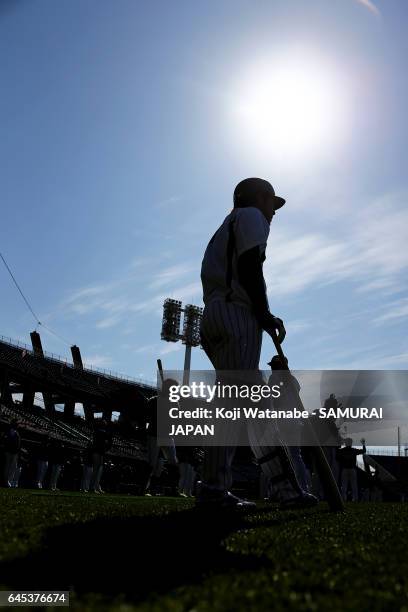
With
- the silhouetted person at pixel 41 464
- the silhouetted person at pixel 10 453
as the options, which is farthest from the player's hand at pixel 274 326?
the silhouetted person at pixel 41 464

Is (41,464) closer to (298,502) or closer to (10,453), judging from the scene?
(10,453)

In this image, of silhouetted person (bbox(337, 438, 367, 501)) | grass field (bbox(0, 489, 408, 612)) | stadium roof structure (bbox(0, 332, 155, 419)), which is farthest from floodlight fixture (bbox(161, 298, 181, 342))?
grass field (bbox(0, 489, 408, 612))

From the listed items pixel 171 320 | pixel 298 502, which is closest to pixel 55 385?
pixel 171 320

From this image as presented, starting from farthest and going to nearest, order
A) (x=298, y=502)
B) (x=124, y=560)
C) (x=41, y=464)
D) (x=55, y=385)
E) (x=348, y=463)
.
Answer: (x=55, y=385) → (x=41, y=464) → (x=348, y=463) → (x=298, y=502) → (x=124, y=560)

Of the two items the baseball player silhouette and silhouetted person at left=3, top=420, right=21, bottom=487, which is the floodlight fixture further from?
the baseball player silhouette

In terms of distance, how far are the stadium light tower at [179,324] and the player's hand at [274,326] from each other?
57.5m

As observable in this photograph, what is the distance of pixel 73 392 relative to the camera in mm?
40219

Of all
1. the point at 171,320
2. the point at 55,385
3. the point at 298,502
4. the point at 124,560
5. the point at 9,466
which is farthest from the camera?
the point at 171,320

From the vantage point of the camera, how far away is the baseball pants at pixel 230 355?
358cm

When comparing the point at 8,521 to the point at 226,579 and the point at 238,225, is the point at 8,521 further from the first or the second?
the point at 238,225

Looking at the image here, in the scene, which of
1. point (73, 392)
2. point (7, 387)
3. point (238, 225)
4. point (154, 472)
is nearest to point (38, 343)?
point (73, 392)

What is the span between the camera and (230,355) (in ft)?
12.1

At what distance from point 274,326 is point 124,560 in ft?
7.70

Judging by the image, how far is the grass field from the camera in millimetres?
1280
